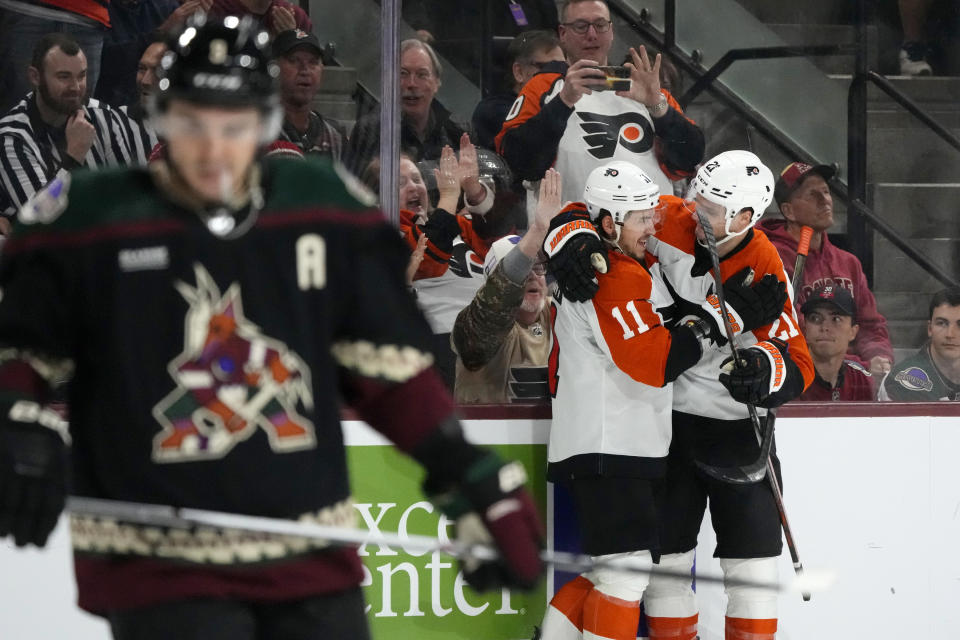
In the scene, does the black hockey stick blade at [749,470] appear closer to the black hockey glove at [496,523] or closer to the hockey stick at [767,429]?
the hockey stick at [767,429]

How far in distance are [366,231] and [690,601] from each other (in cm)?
205

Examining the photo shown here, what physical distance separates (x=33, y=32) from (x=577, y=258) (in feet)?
4.43

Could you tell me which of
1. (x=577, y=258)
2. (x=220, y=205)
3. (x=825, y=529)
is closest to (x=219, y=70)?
(x=220, y=205)

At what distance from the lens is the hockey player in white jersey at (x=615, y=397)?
10.4ft

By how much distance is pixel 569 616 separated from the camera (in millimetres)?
3316

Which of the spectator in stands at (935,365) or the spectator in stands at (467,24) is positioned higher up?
the spectator in stands at (467,24)

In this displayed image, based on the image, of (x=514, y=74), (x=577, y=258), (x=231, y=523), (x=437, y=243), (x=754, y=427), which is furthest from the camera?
(x=514, y=74)

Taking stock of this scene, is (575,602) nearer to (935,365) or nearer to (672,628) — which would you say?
(672,628)

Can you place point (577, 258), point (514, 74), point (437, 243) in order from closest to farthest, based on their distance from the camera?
point (577, 258), point (437, 243), point (514, 74)

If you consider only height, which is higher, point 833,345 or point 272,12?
point 272,12

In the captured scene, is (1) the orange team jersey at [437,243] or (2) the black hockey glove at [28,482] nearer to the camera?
(2) the black hockey glove at [28,482]

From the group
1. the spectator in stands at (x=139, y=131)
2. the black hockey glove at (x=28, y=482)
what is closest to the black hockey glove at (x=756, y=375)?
the spectator in stands at (x=139, y=131)

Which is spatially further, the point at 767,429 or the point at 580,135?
the point at 580,135

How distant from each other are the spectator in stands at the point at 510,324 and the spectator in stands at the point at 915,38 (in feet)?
3.99
